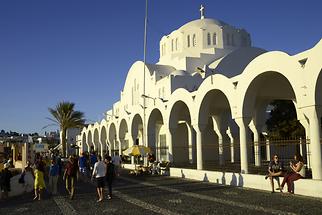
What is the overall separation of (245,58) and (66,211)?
25.5 meters

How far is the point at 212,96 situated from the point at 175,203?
33.4ft

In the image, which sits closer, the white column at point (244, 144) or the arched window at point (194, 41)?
the white column at point (244, 144)

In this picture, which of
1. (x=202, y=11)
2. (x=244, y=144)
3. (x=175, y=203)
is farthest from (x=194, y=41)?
(x=175, y=203)

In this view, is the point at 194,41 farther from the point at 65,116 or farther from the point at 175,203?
the point at 175,203

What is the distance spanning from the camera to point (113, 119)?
39.1 meters

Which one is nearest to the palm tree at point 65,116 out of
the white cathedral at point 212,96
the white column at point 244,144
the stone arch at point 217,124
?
the white cathedral at point 212,96

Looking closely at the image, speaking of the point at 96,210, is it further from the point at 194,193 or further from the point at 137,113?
the point at 137,113

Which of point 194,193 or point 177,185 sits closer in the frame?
point 194,193

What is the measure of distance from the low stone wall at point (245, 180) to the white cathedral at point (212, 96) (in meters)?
0.77

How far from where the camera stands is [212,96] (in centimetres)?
2081

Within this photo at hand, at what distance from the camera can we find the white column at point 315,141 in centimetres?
1262

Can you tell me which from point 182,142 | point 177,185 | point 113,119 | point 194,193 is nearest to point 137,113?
point 182,142

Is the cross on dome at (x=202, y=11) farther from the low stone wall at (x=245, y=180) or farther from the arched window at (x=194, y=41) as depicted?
the low stone wall at (x=245, y=180)

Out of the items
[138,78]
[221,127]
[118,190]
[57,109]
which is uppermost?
[138,78]
